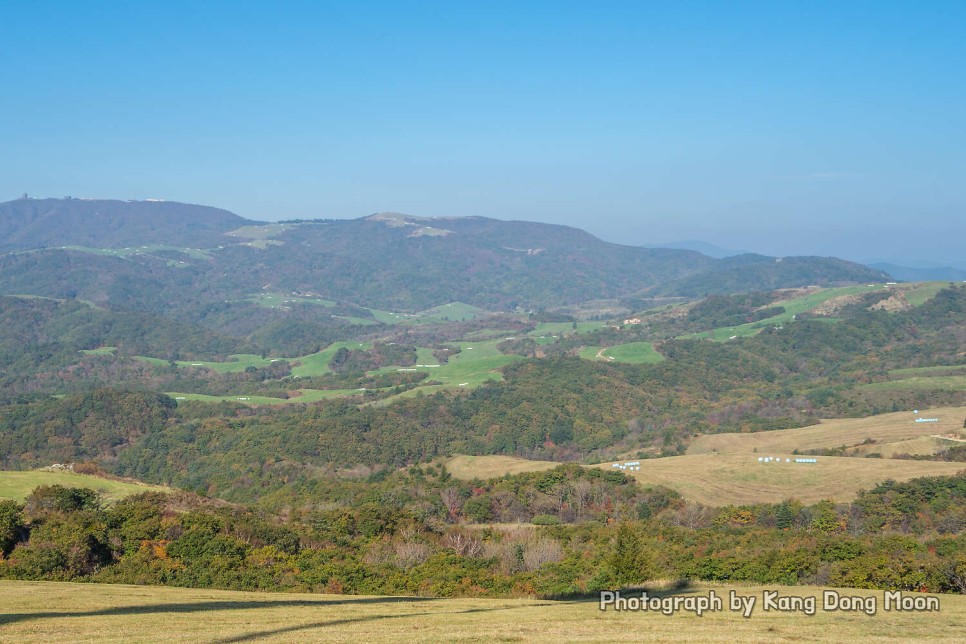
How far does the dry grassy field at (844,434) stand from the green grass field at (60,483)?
56.1 metres

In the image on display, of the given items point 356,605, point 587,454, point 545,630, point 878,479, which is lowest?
point 587,454

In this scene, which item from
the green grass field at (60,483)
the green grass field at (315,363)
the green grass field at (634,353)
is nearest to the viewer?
the green grass field at (60,483)

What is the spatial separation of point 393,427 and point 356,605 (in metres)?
82.8

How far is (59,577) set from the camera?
102 feet

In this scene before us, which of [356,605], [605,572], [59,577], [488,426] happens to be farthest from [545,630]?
[488,426]

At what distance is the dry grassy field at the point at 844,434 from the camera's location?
79.4 m

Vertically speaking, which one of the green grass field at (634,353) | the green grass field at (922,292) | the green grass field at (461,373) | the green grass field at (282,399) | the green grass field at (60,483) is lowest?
the green grass field at (282,399)

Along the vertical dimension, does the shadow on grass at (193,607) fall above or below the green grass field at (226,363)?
above

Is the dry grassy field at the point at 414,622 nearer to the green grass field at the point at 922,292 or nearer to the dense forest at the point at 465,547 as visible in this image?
the dense forest at the point at 465,547

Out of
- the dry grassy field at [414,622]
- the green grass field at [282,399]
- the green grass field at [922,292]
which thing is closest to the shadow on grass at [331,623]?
the dry grassy field at [414,622]

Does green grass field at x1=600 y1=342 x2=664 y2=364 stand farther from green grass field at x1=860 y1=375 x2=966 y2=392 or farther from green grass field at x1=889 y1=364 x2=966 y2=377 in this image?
green grass field at x1=889 y1=364 x2=966 y2=377

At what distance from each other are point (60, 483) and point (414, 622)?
36826 mm

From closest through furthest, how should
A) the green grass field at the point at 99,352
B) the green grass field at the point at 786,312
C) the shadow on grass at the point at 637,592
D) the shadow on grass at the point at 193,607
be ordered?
the shadow on grass at the point at 193,607
the shadow on grass at the point at 637,592
the green grass field at the point at 786,312
the green grass field at the point at 99,352

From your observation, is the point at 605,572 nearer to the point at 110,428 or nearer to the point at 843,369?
the point at 110,428
